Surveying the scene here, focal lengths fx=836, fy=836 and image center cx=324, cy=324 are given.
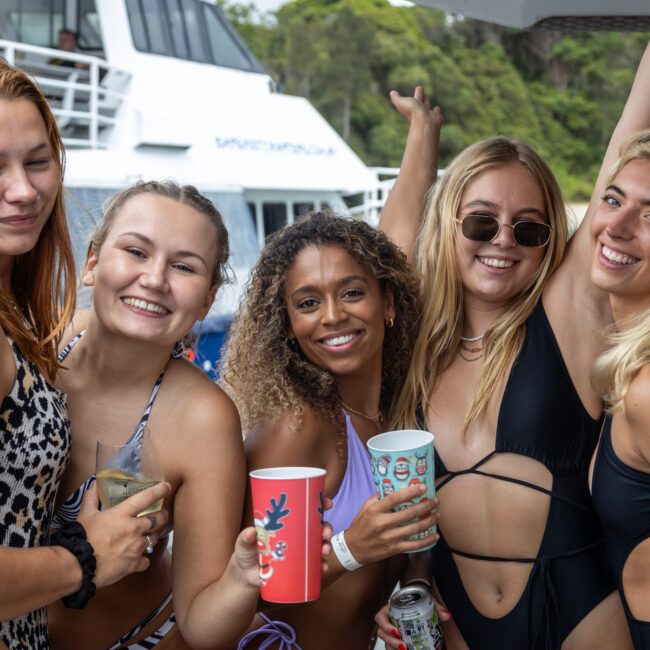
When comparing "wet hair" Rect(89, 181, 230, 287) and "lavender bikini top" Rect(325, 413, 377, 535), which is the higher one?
"wet hair" Rect(89, 181, 230, 287)

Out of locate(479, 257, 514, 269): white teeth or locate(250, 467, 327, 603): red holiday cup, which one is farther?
locate(479, 257, 514, 269): white teeth

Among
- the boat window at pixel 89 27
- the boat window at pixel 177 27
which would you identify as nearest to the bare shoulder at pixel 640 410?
the boat window at pixel 177 27

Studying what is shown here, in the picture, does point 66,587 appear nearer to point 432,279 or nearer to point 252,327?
point 252,327

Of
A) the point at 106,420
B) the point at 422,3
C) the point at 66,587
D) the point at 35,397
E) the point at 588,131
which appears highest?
the point at 422,3

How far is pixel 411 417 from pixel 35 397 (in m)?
1.15

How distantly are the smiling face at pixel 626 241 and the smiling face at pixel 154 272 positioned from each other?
3.52ft

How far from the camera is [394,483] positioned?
6.08 ft

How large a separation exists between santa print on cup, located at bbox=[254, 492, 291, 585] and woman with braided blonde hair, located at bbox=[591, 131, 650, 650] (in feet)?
2.73

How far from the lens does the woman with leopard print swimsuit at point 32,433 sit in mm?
1746

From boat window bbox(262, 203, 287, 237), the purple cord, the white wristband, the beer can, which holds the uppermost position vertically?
the white wristband

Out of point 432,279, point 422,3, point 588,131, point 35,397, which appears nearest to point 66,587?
point 35,397

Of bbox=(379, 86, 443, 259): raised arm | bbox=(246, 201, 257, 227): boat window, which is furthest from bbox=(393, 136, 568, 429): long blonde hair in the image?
bbox=(246, 201, 257, 227): boat window

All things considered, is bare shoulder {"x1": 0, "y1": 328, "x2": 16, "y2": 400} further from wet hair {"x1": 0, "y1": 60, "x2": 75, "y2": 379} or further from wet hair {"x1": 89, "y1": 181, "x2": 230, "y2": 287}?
wet hair {"x1": 89, "y1": 181, "x2": 230, "y2": 287}

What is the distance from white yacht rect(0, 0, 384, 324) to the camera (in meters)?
12.6
